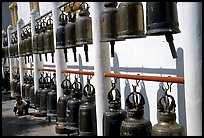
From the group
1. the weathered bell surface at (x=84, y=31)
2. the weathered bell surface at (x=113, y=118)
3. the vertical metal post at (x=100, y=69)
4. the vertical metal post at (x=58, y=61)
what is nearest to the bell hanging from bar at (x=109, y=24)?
the vertical metal post at (x=100, y=69)

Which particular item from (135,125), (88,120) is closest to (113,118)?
(135,125)

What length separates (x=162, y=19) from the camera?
2.90 meters

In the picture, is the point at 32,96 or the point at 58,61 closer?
the point at 58,61

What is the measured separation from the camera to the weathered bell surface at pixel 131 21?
3363 millimetres

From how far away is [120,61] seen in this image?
5121 mm

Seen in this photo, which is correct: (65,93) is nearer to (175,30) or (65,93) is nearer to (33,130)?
(33,130)

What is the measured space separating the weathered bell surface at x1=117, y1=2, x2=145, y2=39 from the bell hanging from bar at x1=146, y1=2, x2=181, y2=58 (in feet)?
1.20

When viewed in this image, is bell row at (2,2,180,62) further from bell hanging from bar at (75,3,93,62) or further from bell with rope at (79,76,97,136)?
bell with rope at (79,76,97,136)

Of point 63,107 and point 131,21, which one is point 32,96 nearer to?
point 63,107

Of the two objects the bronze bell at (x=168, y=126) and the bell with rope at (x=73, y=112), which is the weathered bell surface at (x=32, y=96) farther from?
the bronze bell at (x=168, y=126)

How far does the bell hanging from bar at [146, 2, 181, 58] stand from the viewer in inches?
114

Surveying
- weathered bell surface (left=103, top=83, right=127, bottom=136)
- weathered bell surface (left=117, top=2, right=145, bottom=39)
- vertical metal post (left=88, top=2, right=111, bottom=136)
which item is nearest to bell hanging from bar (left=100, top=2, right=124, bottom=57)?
weathered bell surface (left=117, top=2, right=145, bottom=39)

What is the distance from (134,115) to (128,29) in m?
0.96

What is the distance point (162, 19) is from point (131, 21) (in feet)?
Result: 1.76
